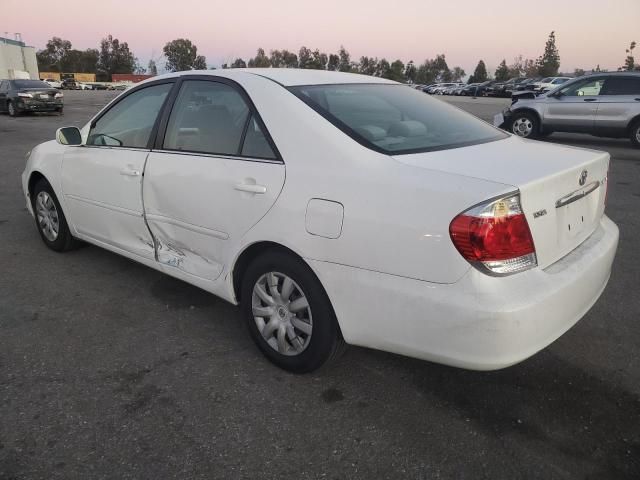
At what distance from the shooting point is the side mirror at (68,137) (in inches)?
160

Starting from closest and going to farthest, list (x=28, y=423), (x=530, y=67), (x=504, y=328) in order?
1. (x=504, y=328)
2. (x=28, y=423)
3. (x=530, y=67)

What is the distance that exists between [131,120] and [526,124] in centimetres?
1105

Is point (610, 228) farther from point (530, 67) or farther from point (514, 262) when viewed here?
point (530, 67)

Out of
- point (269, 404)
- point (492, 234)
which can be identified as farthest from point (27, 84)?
point (492, 234)

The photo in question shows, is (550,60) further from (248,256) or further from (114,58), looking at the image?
(248,256)

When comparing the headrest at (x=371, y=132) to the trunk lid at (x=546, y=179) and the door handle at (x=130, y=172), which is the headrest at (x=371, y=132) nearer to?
the trunk lid at (x=546, y=179)

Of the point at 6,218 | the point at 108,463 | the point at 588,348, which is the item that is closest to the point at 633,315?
the point at 588,348

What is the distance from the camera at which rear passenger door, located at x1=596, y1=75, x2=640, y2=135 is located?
11.4m

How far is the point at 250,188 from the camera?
2.78 m

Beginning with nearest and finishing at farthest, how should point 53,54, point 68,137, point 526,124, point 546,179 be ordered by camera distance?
point 546,179 < point 68,137 < point 526,124 < point 53,54

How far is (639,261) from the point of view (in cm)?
457

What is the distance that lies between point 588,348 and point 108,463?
267cm

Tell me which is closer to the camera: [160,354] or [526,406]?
[526,406]

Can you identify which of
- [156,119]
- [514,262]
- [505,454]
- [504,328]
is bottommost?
[505,454]
